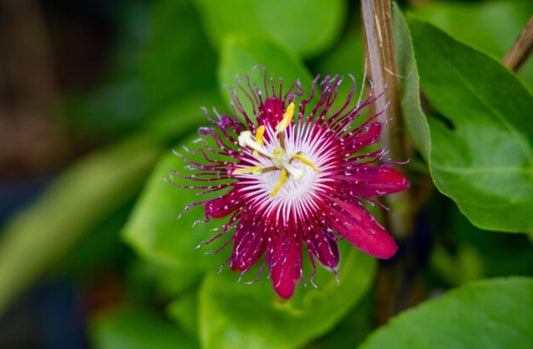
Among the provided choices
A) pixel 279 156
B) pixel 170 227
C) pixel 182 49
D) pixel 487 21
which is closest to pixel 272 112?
pixel 279 156

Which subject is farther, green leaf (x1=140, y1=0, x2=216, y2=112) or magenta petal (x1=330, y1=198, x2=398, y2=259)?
green leaf (x1=140, y1=0, x2=216, y2=112)

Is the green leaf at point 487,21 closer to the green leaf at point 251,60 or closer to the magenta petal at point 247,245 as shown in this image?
the green leaf at point 251,60

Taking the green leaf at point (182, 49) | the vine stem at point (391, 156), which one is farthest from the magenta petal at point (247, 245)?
the green leaf at point (182, 49)

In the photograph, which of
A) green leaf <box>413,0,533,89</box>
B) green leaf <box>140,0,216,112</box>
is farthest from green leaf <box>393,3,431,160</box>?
green leaf <box>140,0,216,112</box>

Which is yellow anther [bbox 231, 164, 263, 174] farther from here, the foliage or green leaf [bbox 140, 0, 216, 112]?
green leaf [bbox 140, 0, 216, 112]

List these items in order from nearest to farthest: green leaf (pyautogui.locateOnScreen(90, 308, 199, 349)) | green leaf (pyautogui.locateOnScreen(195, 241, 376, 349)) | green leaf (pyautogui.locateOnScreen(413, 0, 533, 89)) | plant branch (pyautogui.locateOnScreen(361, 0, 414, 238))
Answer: plant branch (pyautogui.locateOnScreen(361, 0, 414, 238)) → green leaf (pyautogui.locateOnScreen(195, 241, 376, 349)) → green leaf (pyautogui.locateOnScreen(413, 0, 533, 89)) → green leaf (pyautogui.locateOnScreen(90, 308, 199, 349))

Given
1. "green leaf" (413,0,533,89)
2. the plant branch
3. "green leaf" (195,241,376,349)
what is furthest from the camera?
"green leaf" (413,0,533,89)

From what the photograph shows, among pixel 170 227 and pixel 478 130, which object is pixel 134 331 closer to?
pixel 170 227
